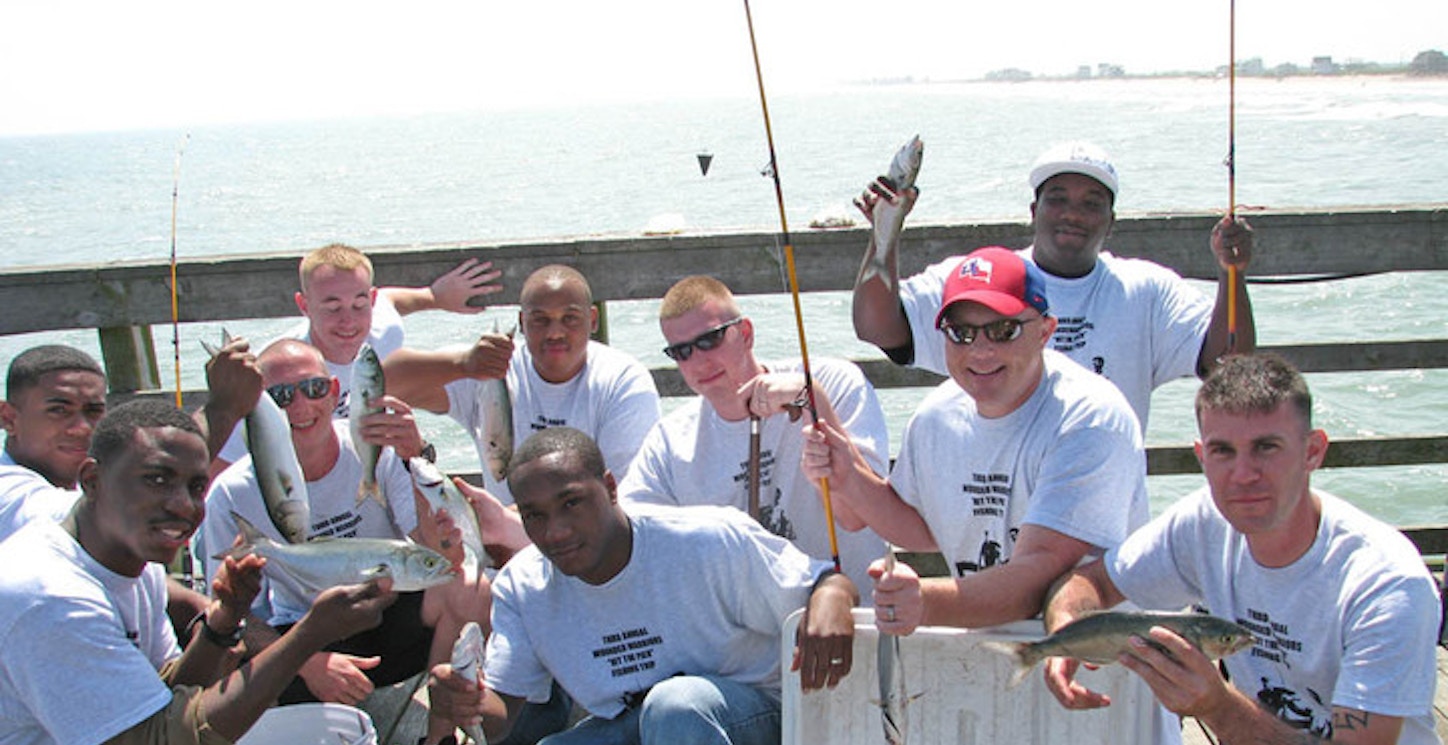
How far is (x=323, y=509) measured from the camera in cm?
393

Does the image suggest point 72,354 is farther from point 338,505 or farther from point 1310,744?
point 1310,744

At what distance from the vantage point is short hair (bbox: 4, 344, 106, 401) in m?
3.58

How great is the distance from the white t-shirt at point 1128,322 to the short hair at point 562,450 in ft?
4.09

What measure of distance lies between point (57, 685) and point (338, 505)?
129 centimetres

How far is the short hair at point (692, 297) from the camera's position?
3.81m

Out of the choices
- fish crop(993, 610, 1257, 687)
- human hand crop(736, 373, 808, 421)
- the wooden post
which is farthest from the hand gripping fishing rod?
the wooden post

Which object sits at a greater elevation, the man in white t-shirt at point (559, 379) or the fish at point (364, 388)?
the fish at point (364, 388)

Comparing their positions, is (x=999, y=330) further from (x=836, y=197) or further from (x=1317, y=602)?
(x=836, y=197)

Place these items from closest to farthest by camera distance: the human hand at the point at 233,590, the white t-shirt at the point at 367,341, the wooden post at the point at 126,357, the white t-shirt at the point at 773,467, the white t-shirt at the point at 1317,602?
the white t-shirt at the point at 1317,602 → the human hand at the point at 233,590 → the white t-shirt at the point at 773,467 → the white t-shirt at the point at 367,341 → the wooden post at the point at 126,357

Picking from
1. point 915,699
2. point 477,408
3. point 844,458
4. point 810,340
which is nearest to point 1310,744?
point 915,699

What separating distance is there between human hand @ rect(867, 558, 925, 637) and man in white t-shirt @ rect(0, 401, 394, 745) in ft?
3.99

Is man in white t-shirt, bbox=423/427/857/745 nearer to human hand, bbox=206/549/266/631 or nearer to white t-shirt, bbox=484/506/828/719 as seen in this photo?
white t-shirt, bbox=484/506/828/719

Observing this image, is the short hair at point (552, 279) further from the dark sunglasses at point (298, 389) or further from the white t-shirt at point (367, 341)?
the dark sunglasses at point (298, 389)

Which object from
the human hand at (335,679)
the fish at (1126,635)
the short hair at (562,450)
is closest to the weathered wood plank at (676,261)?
the short hair at (562,450)
